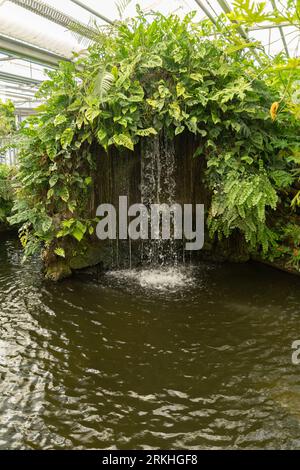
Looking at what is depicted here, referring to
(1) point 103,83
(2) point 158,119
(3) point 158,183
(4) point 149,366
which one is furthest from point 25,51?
(4) point 149,366

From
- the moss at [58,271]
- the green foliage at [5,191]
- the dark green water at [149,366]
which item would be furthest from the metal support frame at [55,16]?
the dark green water at [149,366]

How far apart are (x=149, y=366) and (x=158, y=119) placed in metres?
4.17

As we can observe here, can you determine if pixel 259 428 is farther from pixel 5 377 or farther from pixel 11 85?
pixel 11 85

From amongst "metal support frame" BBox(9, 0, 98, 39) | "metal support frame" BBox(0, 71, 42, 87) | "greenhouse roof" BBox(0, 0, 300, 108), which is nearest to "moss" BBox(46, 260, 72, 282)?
"greenhouse roof" BBox(0, 0, 300, 108)

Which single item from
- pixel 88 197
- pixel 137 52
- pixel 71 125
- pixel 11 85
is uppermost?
pixel 11 85

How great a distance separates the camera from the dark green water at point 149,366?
289 cm

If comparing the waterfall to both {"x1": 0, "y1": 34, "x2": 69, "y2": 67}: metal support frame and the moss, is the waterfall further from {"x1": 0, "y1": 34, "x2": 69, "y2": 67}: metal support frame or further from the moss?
{"x1": 0, "y1": 34, "x2": 69, "y2": 67}: metal support frame

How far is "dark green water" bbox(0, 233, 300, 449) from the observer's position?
9.49ft

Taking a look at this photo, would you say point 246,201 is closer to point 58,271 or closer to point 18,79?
point 58,271

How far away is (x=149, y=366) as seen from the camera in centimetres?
382

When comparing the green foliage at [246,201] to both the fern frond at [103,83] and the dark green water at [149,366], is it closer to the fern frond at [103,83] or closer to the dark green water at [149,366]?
the dark green water at [149,366]

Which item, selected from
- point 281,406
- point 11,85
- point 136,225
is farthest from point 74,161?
point 11,85

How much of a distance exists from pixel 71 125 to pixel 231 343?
173 inches

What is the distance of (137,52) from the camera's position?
20.1ft
